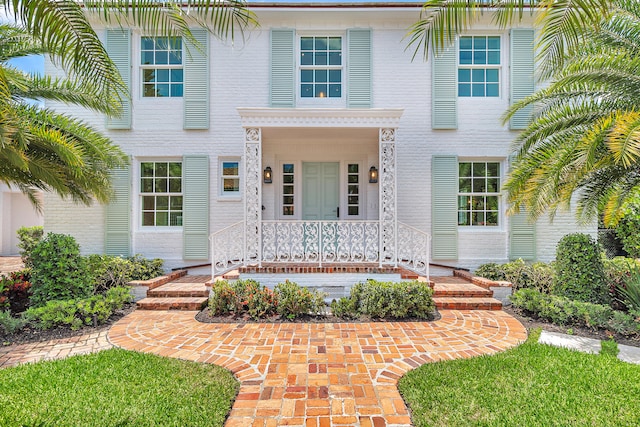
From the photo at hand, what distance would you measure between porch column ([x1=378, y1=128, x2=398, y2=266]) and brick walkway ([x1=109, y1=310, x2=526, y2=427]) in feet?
5.57

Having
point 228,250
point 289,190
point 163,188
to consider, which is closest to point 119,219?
point 163,188

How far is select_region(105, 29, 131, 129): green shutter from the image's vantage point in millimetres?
7723

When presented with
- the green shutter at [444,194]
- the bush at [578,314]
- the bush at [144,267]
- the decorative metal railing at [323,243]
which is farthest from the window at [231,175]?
the bush at [578,314]

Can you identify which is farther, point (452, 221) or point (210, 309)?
point (452, 221)

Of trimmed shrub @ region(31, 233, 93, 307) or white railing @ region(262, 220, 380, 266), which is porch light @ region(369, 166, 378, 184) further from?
trimmed shrub @ region(31, 233, 93, 307)

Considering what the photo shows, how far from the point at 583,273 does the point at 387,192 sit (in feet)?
12.4

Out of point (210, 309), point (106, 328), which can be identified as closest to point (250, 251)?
point (210, 309)

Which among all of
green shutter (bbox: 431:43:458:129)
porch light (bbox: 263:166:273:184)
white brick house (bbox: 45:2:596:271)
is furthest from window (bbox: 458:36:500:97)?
porch light (bbox: 263:166:273:184)

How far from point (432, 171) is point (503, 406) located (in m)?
5.95

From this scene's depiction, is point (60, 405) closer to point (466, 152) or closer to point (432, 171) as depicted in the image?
point (432, 171)

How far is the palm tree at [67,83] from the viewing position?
2.83 m

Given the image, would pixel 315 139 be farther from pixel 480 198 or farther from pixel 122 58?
pixel 122 58

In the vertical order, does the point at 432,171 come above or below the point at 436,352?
above

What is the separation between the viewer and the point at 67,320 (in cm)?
472
